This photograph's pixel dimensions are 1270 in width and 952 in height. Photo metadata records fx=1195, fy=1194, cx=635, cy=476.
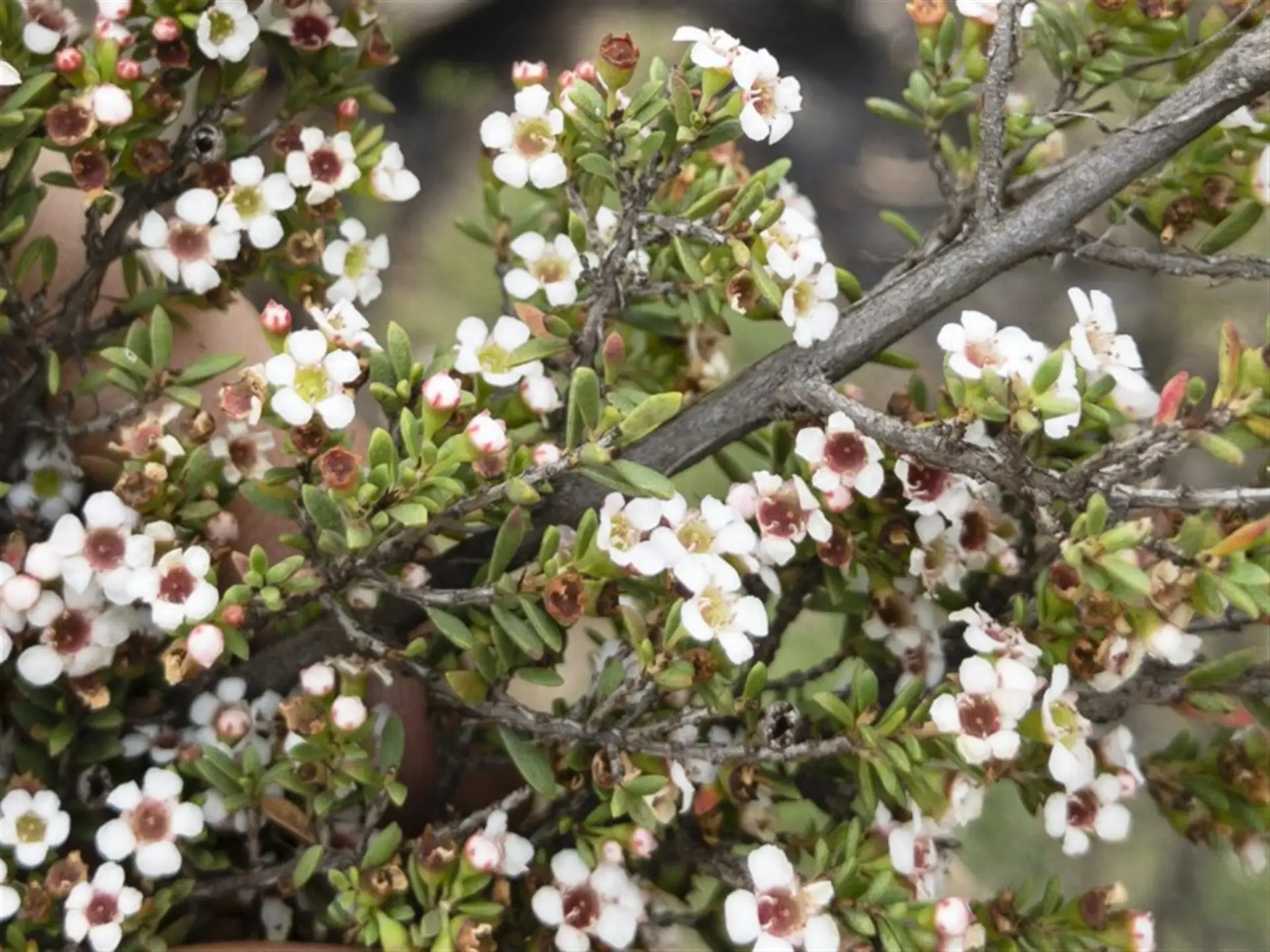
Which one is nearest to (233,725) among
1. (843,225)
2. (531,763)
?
(531,763)

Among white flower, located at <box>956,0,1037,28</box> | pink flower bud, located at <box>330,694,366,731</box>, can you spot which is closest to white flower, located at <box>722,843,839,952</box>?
pink flower bud, located at <box>330,694,366,731</box>

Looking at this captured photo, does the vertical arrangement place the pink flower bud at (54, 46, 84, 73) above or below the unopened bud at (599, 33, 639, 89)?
below

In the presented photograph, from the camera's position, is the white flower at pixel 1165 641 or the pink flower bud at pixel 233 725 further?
the pink flower bud at pixel 233 725

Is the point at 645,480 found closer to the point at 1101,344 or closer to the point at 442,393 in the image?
the point at 442,393

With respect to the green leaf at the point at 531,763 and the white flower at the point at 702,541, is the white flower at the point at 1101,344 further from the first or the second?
the green leaf at the point at 531,763

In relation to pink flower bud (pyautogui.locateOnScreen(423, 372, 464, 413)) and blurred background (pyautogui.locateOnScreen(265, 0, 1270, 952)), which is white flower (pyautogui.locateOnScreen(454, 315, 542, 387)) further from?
blurred background (pyautogui.locateOnScreen(265, 0, 1270, 952))

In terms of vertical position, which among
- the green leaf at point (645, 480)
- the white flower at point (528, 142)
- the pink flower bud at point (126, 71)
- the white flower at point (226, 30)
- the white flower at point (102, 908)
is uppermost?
the white flower at point (226, 30)

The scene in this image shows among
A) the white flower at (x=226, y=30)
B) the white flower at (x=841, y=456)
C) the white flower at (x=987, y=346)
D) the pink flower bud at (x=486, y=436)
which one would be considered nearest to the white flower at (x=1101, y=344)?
the white flower at (x=987, y=346)

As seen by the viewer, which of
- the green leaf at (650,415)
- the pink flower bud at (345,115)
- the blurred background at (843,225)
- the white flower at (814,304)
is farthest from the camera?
the blurred background at (843,225)
